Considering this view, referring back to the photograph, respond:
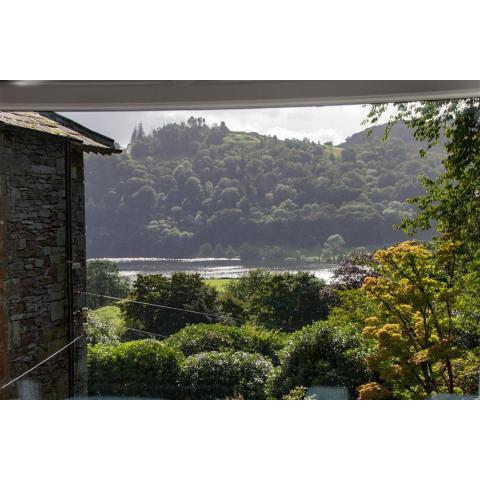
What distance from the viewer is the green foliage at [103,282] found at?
5.52 meters

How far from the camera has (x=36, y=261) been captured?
5.37m

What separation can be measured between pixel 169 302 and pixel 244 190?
125cm

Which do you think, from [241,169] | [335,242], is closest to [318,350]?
[335,242]

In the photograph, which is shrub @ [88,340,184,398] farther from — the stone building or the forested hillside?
the forested hillside

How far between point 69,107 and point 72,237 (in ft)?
3.87

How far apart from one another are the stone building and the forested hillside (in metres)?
0.18

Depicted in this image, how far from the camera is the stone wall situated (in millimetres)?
5223

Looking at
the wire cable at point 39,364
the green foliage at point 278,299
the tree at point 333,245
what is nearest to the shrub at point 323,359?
the green foliage at point 278,299

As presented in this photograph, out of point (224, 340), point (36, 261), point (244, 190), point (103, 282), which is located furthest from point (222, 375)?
point (36, 261)

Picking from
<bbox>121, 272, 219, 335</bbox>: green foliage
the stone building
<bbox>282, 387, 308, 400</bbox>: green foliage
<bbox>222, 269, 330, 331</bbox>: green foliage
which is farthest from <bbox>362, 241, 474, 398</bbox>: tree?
the stone building

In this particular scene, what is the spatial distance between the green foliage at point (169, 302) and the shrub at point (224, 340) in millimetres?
103

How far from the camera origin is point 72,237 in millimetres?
5523

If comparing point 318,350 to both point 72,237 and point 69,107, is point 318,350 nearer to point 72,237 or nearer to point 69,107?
point 72,237

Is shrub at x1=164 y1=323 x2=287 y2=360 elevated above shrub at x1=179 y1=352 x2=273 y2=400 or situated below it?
above
